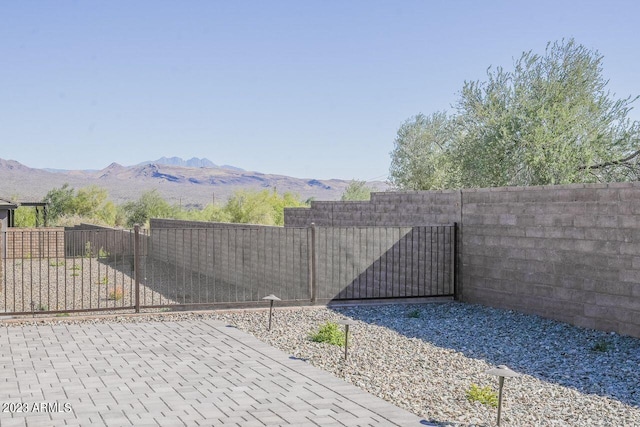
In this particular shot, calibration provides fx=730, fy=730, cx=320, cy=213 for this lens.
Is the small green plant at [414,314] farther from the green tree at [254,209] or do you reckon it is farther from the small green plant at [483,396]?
the green tree at [254,209]

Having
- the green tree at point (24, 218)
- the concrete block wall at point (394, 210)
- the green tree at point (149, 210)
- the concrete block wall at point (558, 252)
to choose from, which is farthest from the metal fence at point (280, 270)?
the green tree at point (149, 210)

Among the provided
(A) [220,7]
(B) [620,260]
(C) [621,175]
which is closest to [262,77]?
(A) [220,7]

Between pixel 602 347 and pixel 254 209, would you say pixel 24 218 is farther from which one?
pixel 602 347

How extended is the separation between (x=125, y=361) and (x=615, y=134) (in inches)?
821

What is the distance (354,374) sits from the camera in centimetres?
778

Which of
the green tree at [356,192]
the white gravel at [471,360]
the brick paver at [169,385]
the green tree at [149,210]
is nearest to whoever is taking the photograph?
the brick paver at [169,385]

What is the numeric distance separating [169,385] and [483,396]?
10.0 feet

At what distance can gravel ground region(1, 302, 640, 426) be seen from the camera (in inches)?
259

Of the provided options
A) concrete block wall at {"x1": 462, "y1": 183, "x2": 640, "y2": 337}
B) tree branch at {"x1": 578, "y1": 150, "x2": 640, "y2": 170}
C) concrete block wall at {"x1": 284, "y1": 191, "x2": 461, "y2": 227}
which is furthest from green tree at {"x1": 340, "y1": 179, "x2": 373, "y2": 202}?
concrete block wall at {"x1": 462, "y1": 183, "x2": 640, "y2": 337}

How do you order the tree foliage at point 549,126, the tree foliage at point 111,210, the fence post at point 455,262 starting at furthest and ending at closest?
the tree foliage at point 111,210, the tree foliage at point 549,126, the fence post at point 455,262

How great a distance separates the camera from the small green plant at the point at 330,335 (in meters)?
9.50

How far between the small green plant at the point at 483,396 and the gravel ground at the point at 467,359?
8 centimetres

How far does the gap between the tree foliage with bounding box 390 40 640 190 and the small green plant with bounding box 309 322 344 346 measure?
1561 cm

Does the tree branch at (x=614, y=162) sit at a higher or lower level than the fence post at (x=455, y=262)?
higher
